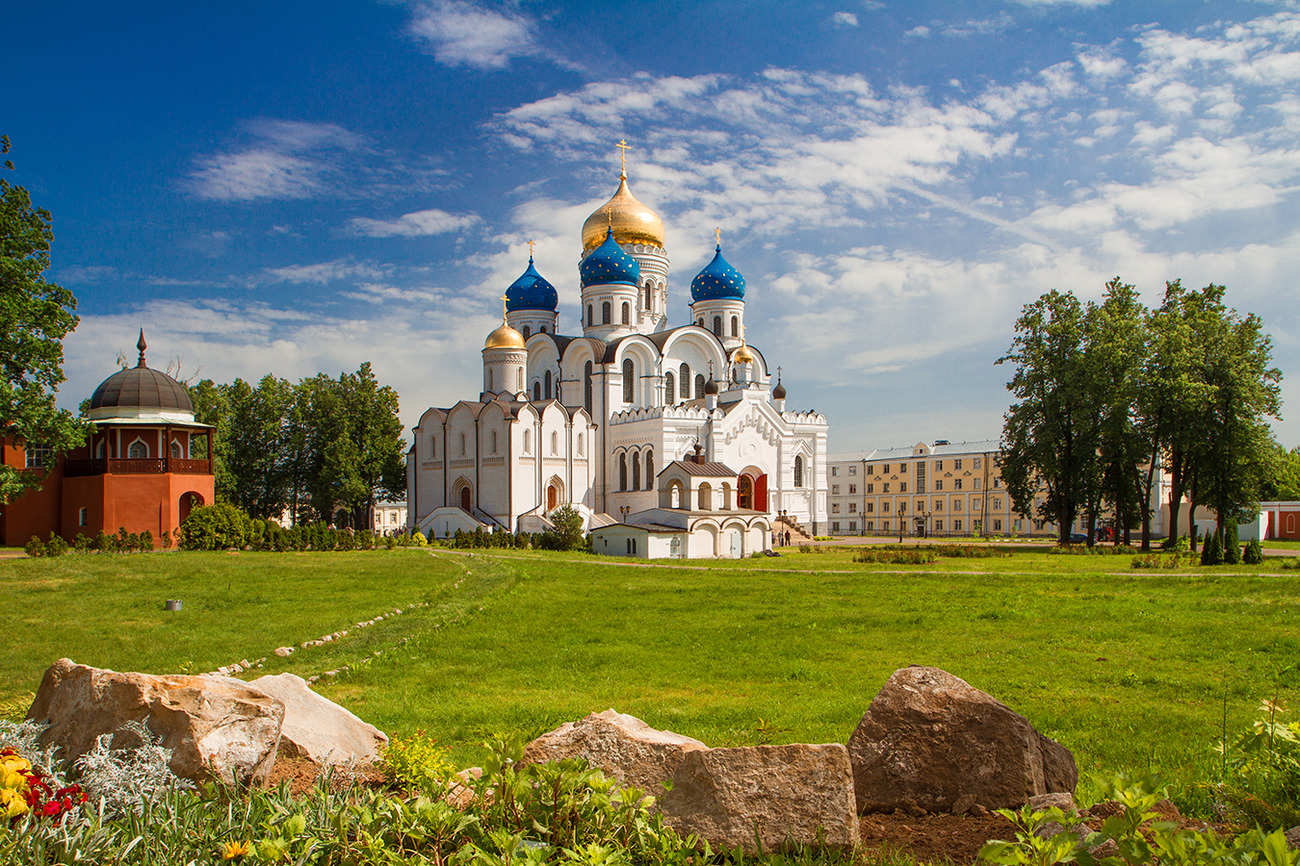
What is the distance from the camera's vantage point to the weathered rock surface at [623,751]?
13.6 ft

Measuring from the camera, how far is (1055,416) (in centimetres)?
3166

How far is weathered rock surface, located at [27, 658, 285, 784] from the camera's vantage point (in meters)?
4.05

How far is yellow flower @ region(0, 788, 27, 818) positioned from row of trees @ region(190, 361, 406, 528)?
3920 centimetres

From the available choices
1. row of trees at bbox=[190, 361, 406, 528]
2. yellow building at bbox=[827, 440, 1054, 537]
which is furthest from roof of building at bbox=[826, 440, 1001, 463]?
row of trees at bbox=[190, 361, 406, 528]

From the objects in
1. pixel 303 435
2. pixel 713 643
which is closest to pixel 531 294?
pixel 303 435

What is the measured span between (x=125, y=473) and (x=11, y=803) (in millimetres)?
27675

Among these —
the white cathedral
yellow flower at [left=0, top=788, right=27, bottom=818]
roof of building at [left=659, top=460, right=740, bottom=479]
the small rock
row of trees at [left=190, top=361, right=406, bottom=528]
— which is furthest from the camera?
row of trees at [left=190, top=361, right=406, bottom=528]

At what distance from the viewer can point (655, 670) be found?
365 inches

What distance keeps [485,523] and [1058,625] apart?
1159 inches

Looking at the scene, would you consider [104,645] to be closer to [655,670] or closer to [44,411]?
[655,670]

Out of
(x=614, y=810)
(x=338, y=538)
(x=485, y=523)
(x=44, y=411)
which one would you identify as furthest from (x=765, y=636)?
(x=485, y=523)

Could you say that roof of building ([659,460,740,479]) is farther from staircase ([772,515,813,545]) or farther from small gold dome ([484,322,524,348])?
small gold dome ([484,322,524,348])

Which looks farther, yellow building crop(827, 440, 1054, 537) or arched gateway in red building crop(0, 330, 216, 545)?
yellow building crop(827, 440, 1054, 537)

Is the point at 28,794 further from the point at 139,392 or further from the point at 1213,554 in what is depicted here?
the point at 139,392
